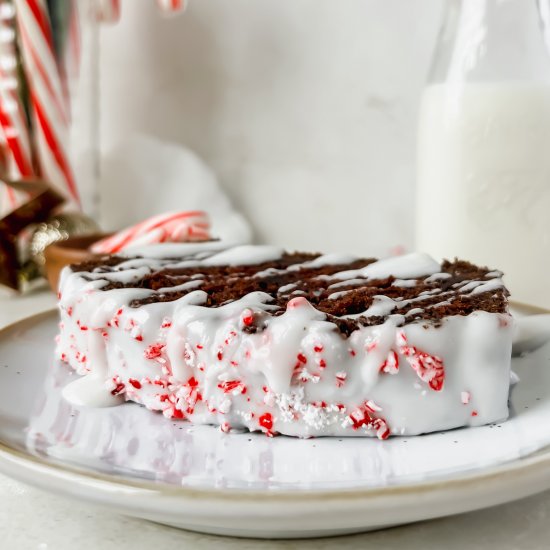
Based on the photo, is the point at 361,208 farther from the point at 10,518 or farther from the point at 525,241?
the point at 10,518

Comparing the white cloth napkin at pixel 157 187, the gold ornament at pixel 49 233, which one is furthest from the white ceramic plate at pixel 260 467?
the white cloth napkin at pixel 157 187

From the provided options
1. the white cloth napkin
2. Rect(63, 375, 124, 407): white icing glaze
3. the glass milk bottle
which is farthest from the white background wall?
Rect(63, 375, 124, 407): white icing glaze

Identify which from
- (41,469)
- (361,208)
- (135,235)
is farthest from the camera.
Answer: (361,208)

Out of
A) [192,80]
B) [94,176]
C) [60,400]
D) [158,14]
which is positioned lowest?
[94,176]

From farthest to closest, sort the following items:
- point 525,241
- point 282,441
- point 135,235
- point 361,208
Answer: point 361,208
point 135,235
point 525,241
point 282,441

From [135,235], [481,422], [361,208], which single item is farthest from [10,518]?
[361,208]

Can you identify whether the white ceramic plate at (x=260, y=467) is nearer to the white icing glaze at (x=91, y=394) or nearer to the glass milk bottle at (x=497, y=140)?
the white icing glaze at (x=91, y=394)
